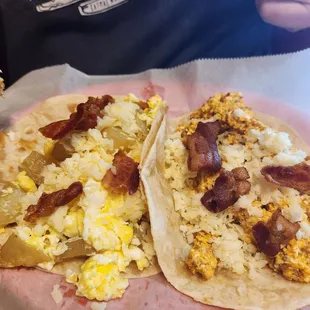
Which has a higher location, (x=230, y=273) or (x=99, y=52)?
(x=99, y=52)

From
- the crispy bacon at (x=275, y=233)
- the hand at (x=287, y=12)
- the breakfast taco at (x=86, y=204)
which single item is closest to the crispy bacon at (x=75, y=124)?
the breakfast taco at (x=86, y=204)

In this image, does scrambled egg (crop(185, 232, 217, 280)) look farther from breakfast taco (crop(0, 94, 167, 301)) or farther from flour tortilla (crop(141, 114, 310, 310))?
breakfast taco (crop(0, 94, 167, 301))

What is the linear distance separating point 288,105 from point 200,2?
3.25ft

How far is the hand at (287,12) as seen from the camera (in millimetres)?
3072

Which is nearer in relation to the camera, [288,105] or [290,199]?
[290,199]

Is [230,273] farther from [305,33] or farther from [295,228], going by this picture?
[305,33]

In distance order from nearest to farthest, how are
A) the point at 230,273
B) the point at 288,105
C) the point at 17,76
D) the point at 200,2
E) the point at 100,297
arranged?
the point at 100,297 < the point at 230,273 < the point at 288,105 < the point at 200,2 < the point at 17,76

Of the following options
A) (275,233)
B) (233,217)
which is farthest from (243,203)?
(275,233)

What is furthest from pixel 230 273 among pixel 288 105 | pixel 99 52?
pixel 99 52

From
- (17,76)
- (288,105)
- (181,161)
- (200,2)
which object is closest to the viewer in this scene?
(181,161)

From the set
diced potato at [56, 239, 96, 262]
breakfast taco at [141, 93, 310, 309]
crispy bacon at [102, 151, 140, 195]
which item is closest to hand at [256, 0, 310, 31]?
breakfast taco at [141, 93, 310, 309]

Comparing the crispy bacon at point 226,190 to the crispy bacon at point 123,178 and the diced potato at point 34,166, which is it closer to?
the crispy bacon at point 123,178

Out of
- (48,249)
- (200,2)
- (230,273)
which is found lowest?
(230,273)

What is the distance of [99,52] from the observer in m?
3.74
